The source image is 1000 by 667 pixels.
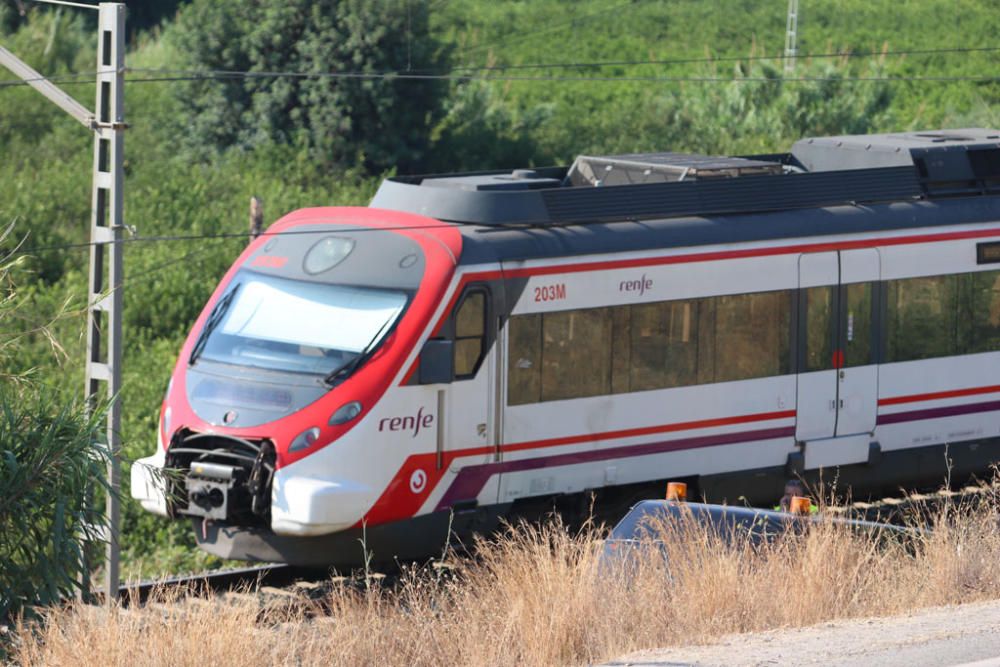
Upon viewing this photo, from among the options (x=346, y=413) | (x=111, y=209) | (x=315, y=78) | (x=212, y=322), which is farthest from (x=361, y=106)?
(x=346, y=413)

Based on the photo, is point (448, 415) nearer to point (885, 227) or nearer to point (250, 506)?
point (250, 506)

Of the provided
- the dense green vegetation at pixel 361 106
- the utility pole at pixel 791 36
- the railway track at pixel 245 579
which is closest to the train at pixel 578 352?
the railway track at pixel 245 579

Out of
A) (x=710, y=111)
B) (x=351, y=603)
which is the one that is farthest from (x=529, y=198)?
(x=710, y=111)

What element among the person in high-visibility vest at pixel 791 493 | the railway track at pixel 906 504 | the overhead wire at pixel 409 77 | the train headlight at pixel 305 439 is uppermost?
the overhead wire at pixel 409 77

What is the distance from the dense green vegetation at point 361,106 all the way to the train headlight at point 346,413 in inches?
241

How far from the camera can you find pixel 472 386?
40.9 ft

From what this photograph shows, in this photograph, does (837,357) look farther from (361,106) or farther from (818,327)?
(361,106)

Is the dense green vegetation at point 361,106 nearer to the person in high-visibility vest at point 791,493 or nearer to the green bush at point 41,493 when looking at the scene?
the person in high-visibility vest at point 791,493

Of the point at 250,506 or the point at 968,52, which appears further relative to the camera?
the point at 968,52

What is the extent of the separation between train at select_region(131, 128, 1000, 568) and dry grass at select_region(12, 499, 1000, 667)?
2.06m

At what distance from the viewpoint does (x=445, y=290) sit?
482 inches

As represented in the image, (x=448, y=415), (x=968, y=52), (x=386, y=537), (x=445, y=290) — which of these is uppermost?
(x=968, y=52)

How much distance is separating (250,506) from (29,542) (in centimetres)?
252

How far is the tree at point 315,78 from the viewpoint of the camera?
32.1 m
